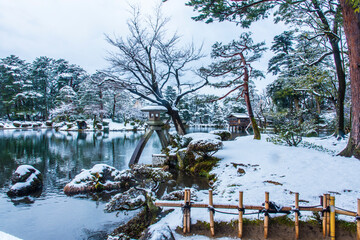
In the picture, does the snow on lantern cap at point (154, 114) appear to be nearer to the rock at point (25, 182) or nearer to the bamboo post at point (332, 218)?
the rock at point (25, 182)

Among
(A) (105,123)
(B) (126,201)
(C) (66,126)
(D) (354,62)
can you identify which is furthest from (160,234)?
(C) (66,126)

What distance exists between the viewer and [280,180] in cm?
469

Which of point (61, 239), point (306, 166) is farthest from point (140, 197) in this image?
point (306, 166)

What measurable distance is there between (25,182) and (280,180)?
7398 mm

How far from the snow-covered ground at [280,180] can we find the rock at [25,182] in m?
5.17

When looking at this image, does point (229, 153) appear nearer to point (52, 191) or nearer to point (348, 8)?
point (348, 8)

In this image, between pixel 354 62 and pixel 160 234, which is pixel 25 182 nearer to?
pixel 160 234

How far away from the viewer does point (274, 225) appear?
3.06m

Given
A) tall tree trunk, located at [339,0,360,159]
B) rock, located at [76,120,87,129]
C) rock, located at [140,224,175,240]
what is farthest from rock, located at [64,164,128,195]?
rock, located at [76,120,87,129]

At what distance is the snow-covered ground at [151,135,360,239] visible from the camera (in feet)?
11.4

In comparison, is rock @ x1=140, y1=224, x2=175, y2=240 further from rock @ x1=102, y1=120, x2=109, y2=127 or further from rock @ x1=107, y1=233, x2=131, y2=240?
rock @ x1=102, y1=120, x2=109, y2=127

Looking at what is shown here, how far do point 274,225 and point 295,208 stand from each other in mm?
433

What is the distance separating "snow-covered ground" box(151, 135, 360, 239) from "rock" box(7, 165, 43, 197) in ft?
17.0

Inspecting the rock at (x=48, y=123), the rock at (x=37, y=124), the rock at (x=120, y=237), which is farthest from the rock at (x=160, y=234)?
the rock at (x=37, y=124)
